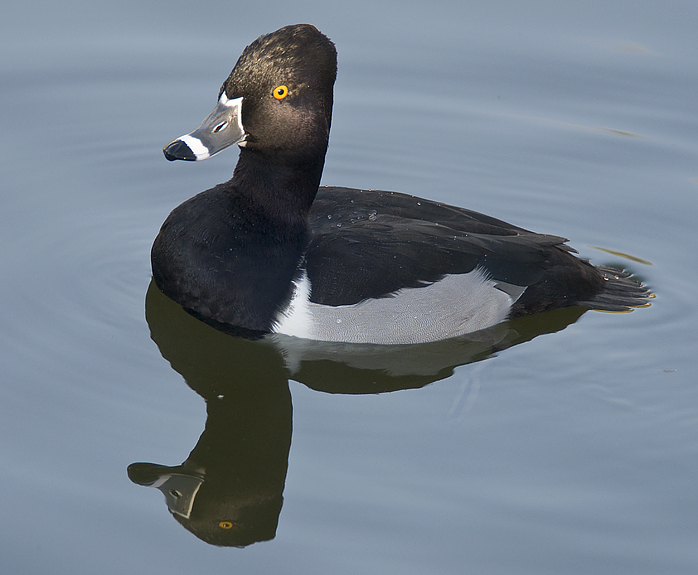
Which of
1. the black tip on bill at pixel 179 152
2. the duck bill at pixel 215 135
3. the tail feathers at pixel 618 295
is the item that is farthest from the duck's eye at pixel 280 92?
the tail feathers at pixel 618 295

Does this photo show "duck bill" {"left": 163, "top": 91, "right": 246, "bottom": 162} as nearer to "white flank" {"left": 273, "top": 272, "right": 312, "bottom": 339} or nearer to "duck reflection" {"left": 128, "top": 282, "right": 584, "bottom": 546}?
"white flank" {"left": 273, "top": 272, "right": 312, "bottom": 339}

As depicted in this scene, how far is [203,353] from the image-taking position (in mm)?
5453

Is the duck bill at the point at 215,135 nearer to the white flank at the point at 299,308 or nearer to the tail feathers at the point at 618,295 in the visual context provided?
the white flank at the point at 299,308

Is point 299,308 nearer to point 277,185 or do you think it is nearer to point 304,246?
point 304,246

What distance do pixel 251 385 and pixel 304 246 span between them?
0.83 metres

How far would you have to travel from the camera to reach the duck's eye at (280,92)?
5.13 meters

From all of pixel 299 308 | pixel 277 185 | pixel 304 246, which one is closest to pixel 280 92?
pixel 277 185

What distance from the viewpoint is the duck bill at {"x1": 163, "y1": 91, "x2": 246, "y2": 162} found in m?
5.18

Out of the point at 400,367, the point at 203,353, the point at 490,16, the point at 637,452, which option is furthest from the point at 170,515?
the point at 490,16

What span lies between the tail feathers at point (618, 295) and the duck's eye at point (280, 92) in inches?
88.0

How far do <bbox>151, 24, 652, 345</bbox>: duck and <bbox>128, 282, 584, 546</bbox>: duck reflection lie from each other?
4.6 inches

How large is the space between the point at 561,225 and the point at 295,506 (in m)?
3.40

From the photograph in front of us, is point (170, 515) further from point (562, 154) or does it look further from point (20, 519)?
point (562, 154)

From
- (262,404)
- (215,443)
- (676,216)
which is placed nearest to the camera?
(215,443)
